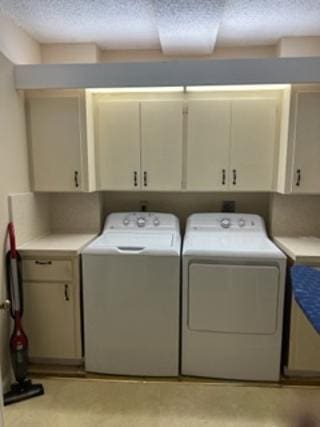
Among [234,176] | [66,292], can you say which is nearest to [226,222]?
[234,176]

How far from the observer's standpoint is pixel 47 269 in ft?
7.95

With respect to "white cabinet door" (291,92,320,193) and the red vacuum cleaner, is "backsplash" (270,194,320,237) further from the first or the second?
the red vacuum cleaner

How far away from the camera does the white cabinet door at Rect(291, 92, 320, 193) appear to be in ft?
7.89

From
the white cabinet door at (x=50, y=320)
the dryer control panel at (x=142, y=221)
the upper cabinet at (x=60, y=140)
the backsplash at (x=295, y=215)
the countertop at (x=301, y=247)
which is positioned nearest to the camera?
the countertop at (x=301, y=247)

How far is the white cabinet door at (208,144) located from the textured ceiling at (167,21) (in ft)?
1.74

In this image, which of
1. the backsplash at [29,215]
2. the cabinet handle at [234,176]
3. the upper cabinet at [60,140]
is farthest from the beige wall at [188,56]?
the backsplash at [29,215]

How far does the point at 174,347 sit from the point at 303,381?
0.99 meters

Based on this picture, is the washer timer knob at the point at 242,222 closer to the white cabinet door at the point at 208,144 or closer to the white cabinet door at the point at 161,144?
the white cabinet door at the point at 208,144

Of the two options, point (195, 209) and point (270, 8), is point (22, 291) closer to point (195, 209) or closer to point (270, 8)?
point (195, 209)

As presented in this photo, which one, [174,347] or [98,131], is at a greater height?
[98,131]

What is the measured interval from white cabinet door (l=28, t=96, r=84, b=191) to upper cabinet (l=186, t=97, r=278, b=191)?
0.92 m

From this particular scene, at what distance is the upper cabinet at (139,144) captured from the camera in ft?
8.86

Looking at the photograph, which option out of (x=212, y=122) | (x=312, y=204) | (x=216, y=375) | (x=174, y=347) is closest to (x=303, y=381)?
(x=216, y=375)

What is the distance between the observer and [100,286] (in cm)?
238
